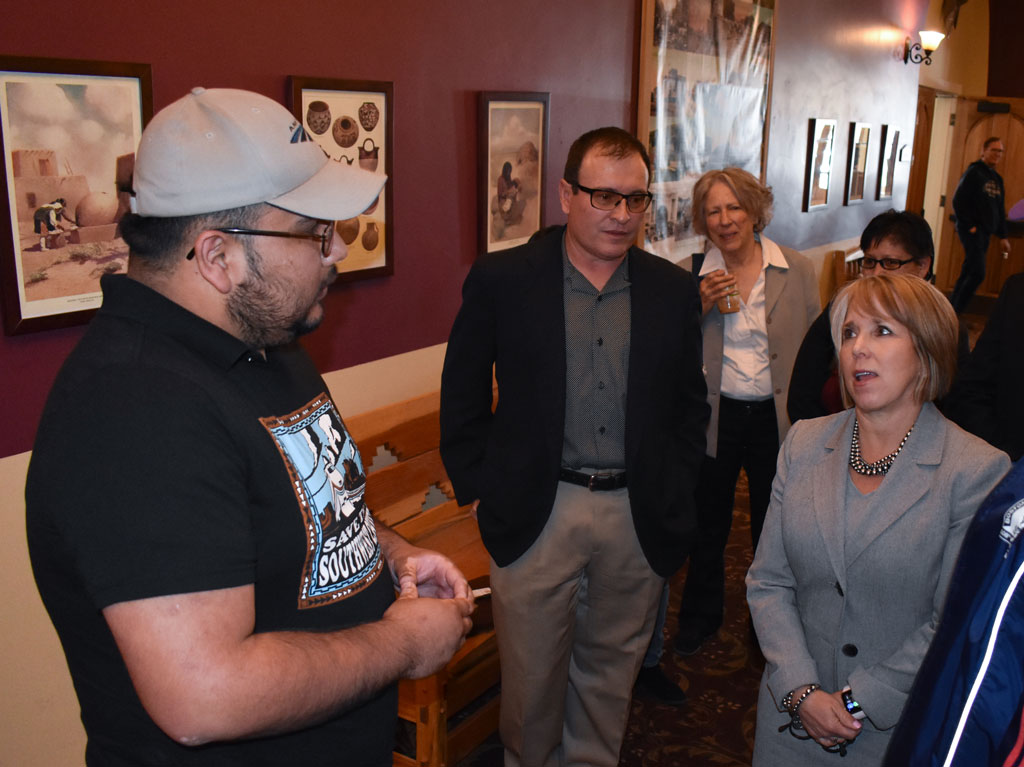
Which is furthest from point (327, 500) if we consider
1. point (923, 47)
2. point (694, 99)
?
point (923, 47)

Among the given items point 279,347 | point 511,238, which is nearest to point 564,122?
point 511,238

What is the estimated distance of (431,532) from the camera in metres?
3.54

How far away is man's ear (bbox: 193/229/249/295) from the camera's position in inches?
50.9

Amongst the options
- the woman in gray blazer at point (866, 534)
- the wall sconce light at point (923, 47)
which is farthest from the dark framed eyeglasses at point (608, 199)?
the wall sconce light at point (923, 47)

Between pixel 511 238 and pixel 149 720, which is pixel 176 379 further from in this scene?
pixel 511 238

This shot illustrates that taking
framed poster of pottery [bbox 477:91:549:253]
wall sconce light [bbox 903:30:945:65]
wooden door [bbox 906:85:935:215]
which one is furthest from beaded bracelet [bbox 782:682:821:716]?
wooden door [bbox 906:85:935:215]

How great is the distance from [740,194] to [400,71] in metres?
1.41

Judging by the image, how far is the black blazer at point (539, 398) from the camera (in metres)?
2.47

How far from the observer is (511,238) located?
158 inches

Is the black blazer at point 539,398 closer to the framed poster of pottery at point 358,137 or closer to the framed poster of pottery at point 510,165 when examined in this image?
the framed poster of pottery at point 358,137

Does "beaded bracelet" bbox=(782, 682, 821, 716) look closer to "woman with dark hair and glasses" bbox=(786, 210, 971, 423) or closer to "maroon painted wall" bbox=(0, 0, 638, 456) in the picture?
"woman with dark hair and glasses" bbox=(786, 210, 971, 423)

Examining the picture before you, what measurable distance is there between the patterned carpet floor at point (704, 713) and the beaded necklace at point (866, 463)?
1.48 meters

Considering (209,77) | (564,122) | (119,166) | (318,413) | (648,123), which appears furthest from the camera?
(648,123)

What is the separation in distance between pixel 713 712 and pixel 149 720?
2.54 m
